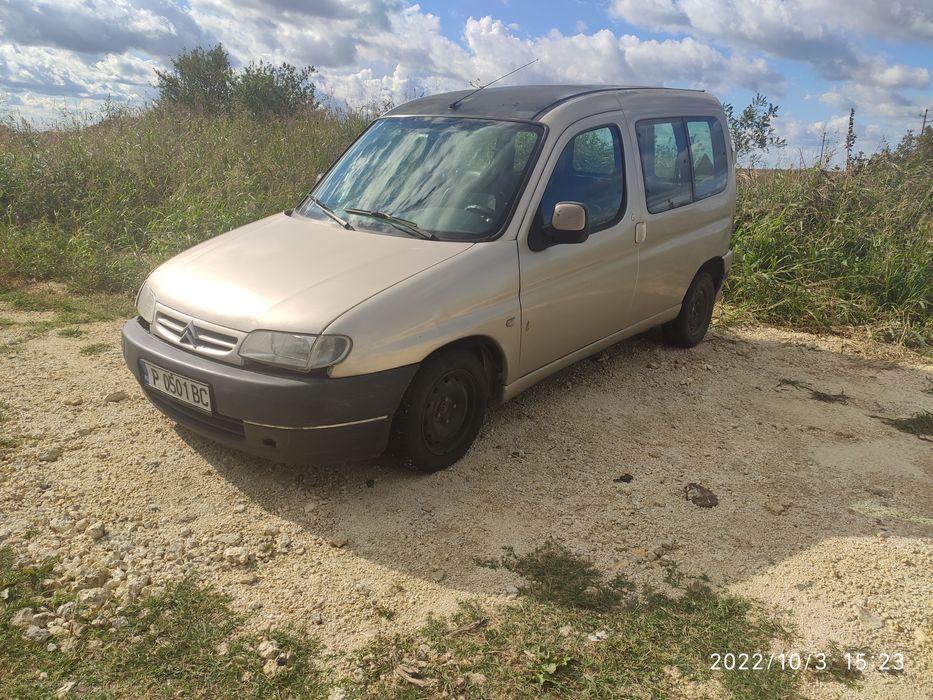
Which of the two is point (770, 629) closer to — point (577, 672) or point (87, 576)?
point (577, 672)

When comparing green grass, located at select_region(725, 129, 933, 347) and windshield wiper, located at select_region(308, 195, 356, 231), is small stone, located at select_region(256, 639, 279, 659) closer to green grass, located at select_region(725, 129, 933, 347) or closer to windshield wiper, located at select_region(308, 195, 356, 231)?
windshield wiper, located at select_region(308, 195, 356, 231)

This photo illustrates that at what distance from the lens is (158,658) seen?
2.56 m

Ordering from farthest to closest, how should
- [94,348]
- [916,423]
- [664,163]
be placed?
[94,348] → [664,163] → [916,423]

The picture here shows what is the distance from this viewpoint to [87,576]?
9.62ft

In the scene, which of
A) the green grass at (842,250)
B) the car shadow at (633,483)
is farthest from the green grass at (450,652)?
the green grass at (842,250)

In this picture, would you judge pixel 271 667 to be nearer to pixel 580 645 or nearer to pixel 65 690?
pixel 65 690

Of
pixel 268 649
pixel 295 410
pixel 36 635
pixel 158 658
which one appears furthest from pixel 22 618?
pixel 295 410

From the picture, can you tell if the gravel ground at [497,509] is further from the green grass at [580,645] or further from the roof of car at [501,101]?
the roof of car at [501,101]

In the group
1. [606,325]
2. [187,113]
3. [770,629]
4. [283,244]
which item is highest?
[187,113]

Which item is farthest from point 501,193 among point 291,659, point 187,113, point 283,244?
point 187,113

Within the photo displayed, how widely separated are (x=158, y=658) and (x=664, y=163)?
14.0 feet

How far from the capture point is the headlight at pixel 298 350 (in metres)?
3.20

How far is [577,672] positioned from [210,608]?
1399 millimetres

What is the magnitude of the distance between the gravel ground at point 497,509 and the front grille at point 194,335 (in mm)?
723
